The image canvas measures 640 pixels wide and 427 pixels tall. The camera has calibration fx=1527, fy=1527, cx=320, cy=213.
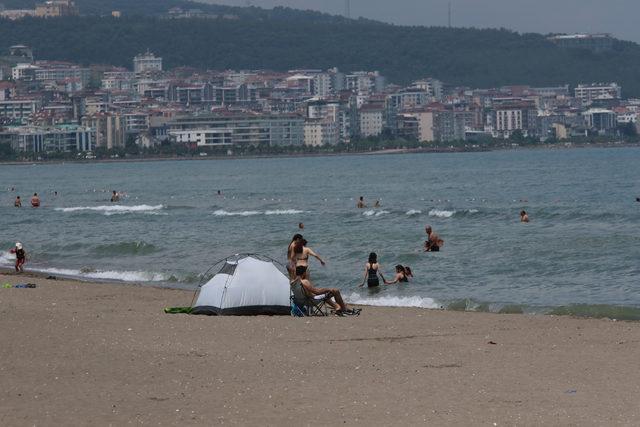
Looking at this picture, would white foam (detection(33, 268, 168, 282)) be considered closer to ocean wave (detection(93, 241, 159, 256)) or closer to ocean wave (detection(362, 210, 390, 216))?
ocean wave (detection(93, 241, 159, 256))

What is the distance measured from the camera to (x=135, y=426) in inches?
430

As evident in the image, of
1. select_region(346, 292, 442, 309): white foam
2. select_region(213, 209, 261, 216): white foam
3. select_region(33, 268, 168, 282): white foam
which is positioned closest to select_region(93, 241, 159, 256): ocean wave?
select_region(33, 268, 168, 282): white foam

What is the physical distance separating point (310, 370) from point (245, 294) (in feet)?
15.4

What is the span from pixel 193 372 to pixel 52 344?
1850mm

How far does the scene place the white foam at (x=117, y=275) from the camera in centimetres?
2561

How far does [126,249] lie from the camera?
32969 millimetres

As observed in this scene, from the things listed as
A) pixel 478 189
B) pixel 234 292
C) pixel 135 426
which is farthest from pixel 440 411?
pixel 478 189

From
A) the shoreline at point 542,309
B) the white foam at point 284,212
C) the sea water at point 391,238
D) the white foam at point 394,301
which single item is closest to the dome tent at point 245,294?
the shoreline at point 542,309

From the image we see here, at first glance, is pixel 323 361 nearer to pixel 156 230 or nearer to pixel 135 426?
pixel 135 426

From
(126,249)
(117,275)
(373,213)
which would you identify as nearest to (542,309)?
(117,275)

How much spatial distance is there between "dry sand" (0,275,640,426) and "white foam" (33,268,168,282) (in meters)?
8.21

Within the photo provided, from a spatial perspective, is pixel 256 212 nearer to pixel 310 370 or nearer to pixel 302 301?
pixel 302 301

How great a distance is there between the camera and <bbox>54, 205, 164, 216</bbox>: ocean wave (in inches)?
2061

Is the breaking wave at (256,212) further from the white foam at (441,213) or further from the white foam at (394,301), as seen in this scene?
the white foam at (394,301)
